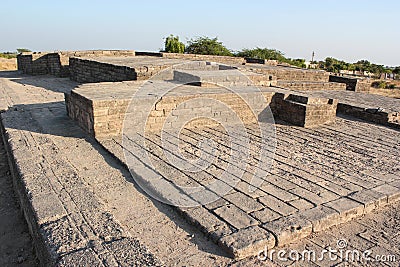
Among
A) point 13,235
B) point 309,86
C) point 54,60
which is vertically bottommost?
point 13,235

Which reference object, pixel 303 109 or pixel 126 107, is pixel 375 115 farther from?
pixel 126 107

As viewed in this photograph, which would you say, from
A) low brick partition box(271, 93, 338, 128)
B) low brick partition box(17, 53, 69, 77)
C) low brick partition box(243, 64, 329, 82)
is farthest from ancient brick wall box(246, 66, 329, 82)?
low brick partition box(17, 53, 69, 77)

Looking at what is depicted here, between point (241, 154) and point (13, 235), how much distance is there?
2705 millimetres

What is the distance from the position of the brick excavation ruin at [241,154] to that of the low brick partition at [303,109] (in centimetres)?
2

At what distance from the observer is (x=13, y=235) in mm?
3268

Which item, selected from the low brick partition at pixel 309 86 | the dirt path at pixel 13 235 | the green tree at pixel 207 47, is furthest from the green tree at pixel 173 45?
the dirt path at pixel 13 235

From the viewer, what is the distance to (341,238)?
8.45 feet

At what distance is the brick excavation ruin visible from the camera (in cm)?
260

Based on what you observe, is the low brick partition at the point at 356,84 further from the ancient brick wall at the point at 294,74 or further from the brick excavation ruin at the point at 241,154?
the brick excavation ruin at the point at 241,154

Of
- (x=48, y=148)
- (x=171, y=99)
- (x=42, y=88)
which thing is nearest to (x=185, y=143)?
(x=171, y=99)

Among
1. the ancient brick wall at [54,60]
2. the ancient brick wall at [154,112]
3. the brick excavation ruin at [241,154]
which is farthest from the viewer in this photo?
the ancient brick wall at [54,60]

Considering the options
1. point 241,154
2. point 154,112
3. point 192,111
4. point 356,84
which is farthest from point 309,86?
point 241,154

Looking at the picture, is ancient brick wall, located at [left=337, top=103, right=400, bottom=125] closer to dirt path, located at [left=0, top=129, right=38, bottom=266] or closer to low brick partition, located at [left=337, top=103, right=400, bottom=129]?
low brick partition, located at [left=337, top=103, right=400, bottom=129]

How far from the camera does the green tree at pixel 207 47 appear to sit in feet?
80.9
